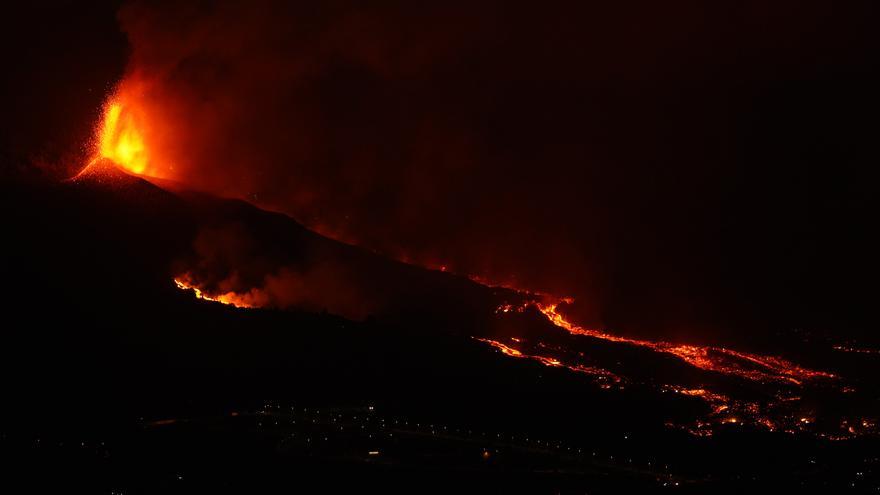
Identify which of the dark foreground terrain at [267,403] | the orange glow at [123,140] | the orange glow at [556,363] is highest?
the orange glow at [123,140]

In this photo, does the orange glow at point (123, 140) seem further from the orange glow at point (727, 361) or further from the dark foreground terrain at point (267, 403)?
the orange glow at point (727, 361)

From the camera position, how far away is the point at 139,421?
1812 centimetres

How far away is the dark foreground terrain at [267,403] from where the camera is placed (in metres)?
17.2

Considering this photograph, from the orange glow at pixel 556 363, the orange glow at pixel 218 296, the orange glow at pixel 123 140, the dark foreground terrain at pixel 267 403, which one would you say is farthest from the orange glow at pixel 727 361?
the orange glow at pixel 123 140

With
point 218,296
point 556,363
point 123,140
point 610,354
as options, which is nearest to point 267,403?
point 218,296

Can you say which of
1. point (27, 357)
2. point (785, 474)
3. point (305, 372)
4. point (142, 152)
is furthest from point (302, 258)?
point (785, 474)

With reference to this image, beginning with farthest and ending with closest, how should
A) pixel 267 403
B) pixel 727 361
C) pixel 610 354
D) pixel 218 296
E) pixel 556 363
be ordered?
pixel 727 361, pixel 610 354, pixel 556 363, pixel 218 296, pixel 267 403

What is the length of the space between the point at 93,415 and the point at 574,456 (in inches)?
364

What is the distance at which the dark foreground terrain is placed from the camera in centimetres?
1722

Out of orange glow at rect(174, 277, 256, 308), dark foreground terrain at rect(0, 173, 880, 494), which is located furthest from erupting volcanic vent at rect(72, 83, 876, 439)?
dark foreground terrain at rect(0, 173, 880, 494)

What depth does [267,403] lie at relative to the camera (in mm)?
19750

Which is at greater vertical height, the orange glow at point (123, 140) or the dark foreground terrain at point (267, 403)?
the orange glow at point (123, 140)

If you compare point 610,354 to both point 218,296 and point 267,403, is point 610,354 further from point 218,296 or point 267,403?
point 267,403

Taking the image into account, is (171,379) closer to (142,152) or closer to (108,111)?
(108,111)
